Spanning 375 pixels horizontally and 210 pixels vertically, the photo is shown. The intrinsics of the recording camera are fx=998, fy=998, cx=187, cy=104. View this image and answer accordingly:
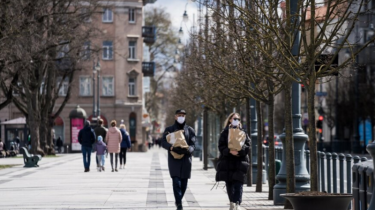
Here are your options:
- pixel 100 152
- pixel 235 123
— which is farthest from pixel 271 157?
pixel 100 152

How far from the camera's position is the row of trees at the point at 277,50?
553 inches

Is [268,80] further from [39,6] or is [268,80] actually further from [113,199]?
[39,6]

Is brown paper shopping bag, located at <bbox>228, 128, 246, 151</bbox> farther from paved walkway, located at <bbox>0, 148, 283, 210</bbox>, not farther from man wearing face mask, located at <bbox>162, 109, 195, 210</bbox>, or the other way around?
paved walkway, located at <bbox>0, 148, 283, 210</bbox>

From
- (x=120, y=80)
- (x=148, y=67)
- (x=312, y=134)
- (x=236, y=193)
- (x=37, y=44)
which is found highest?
(x=148, y=67)

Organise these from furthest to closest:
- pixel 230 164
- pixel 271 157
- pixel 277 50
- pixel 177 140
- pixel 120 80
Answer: pixel 120 80
pixel 271 157
pixel 177 140
pixel 230 164
pixel 277 50

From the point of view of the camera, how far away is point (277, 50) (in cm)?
1664

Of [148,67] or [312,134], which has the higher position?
[148,67]

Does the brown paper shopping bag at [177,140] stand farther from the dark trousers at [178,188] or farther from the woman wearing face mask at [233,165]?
the woman wearing face mask at [233,165]

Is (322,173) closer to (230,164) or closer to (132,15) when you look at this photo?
(230,164)

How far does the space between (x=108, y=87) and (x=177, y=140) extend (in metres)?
70.1

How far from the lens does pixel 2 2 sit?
3325cm

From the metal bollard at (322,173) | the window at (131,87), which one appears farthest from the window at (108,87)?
the metal bollard at (322,173)

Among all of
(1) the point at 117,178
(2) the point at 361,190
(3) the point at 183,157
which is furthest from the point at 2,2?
(2) the point at 361,190

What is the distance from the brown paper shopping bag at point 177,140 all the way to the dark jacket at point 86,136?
52.4ft
